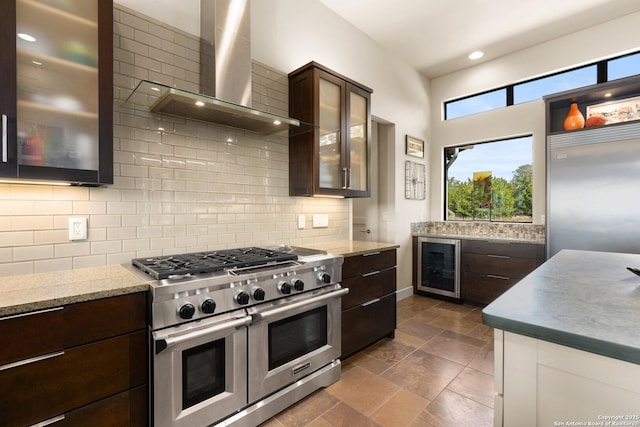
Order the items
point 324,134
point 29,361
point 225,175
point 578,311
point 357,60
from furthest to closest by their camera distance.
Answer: point 357,60
point 324,134
point 225,175
point 29,361
point 578,311

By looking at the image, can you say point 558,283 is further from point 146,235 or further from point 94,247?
point 94,247

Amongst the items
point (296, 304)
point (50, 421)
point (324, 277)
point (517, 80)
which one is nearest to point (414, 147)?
point (517, 80)

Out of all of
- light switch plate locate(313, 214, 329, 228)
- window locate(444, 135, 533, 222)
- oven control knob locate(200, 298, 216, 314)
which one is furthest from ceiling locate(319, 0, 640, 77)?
oven control knob locate(200, 298, 216, 314)

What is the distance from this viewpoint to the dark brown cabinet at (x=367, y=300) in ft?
7.66

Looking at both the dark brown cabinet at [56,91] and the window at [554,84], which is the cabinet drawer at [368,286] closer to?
the dark brown cabinet at [56,91]

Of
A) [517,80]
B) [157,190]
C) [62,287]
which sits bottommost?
[62,287]

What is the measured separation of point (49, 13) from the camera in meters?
1.33

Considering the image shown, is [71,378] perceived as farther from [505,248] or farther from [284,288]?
[505,248]

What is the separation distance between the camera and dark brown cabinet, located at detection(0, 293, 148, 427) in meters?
1.06

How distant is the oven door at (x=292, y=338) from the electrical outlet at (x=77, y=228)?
40.3 inches

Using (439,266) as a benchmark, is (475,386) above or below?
below

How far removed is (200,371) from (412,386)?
4.83ft

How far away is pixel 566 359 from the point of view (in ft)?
2.47

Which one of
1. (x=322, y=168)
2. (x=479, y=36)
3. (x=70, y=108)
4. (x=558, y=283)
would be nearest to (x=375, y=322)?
(x=322, y=168)
